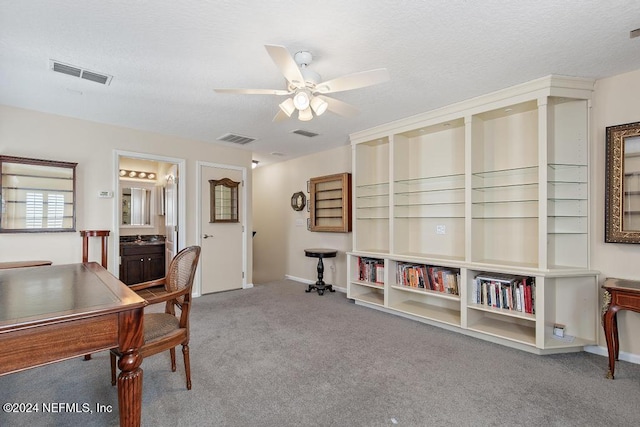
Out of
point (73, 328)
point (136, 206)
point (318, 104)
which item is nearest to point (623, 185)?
point (318, 104)

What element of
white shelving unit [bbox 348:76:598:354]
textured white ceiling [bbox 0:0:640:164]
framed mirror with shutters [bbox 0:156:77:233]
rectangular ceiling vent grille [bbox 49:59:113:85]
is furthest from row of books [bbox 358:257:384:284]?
framed mirror with shutters [bbox 0:156:77:233]

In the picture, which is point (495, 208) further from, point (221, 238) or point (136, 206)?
point (136, 206)

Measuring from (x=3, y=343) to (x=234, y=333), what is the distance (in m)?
2.28

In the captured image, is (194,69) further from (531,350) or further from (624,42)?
(531,350)

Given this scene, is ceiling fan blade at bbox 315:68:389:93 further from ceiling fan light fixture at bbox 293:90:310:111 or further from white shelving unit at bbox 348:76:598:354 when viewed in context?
white shelving unit at bbox 348:76:598:354

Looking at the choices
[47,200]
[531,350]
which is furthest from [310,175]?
[531,350]

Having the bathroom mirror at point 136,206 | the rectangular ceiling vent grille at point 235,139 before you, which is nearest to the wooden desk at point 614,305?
the rectangular ceiling vent grille at point 235,139

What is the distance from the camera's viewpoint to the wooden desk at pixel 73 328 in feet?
3.80

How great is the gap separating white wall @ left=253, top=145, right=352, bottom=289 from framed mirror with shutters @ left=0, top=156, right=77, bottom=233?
11.3 ft

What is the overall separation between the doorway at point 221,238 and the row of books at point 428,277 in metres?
2.81

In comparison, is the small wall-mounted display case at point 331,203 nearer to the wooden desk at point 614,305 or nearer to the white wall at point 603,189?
the white wall at point 603,189

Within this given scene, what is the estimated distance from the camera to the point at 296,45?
87.1 inches

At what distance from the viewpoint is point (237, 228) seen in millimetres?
5352

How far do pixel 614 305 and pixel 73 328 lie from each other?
3.49 meters
